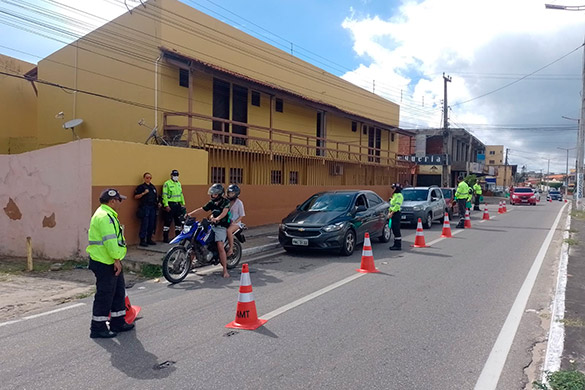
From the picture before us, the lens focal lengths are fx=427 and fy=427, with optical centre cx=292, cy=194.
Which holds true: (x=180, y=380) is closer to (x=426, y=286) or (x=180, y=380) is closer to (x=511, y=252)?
(x=426, y=286)

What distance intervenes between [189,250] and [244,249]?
9.92ft

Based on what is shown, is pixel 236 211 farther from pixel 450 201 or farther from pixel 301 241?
pixel 450 201

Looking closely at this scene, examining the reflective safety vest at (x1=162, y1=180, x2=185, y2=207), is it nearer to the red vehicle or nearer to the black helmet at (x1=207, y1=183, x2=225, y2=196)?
the black helmet at (x1=207, y1=183, x2=225, y2=196)

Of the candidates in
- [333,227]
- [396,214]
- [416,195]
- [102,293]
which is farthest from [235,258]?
[416,195]

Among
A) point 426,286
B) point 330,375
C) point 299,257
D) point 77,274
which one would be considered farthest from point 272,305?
point 77,274

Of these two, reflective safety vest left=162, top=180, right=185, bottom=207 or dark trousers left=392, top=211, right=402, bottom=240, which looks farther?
dark trousers left=392, top=211, right=402, bottom=240

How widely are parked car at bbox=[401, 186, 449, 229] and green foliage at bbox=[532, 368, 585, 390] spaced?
12429 mm

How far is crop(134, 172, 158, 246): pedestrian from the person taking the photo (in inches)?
393

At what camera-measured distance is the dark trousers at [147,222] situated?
998 cm

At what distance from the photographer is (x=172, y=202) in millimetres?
10656

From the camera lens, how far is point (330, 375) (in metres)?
3.76

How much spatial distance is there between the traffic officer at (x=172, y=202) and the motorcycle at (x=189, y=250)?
2.96 metres

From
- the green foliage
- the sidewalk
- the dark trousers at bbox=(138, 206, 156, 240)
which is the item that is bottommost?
the sidewalk

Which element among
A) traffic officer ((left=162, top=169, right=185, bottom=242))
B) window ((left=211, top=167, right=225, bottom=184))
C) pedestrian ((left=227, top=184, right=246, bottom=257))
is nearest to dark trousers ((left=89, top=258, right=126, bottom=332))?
pedestrian ((left=227, top=184, right=246, bottom=257))
